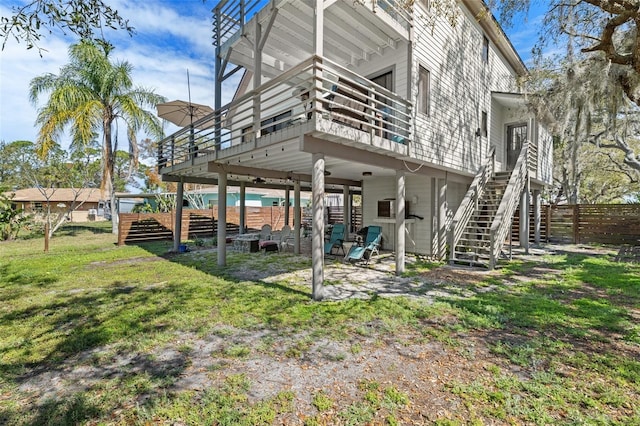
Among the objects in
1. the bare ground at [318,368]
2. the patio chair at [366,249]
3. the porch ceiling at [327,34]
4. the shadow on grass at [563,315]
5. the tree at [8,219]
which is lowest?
the bare ground at [318,368]

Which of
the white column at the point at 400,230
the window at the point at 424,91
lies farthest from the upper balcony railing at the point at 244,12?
the white column at the point at 400,230

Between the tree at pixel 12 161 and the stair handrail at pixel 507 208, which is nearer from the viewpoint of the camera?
the stair handrail at pixel 507 208

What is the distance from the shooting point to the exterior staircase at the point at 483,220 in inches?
378

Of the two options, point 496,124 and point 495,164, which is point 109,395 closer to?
point 495,164

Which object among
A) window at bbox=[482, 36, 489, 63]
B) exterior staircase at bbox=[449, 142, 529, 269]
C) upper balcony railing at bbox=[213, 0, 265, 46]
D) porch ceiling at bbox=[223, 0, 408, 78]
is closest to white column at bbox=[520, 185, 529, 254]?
exterior staircase at bbox=[449, 142, 529, 269]

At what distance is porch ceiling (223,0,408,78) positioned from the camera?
733 centimetres

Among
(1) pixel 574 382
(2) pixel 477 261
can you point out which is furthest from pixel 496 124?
(1) pixel 574 382

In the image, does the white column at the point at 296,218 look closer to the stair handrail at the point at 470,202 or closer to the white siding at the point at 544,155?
the stair handrail at the point at 470,202

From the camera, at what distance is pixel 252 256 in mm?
10961

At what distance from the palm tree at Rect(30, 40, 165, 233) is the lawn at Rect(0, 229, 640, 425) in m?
12.2

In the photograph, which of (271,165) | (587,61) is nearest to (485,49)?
(587,61)

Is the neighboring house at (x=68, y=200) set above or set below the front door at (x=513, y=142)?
below

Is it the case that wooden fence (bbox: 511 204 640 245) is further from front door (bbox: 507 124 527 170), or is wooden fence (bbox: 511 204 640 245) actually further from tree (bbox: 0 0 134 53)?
tree (bbox: 0 0 134 53)

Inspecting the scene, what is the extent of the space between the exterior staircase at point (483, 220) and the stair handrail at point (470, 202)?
0.15 metres
